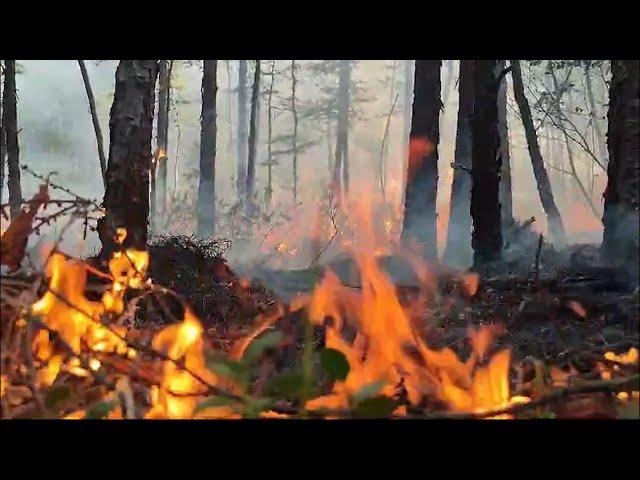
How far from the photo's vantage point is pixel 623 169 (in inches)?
58.8

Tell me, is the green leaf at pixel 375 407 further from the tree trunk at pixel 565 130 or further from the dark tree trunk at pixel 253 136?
the dark tree trunk at pixel 253 136

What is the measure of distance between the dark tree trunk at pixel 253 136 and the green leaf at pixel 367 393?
111 centimetres

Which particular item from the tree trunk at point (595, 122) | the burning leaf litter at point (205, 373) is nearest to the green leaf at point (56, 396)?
the burning leaf litter at point (205, 373)

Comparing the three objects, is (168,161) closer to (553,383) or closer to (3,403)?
(3,403)

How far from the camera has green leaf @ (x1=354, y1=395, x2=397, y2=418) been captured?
3.53 feet

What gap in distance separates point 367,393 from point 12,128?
163cm

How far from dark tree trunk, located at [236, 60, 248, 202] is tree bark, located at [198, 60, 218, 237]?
9 centimetres

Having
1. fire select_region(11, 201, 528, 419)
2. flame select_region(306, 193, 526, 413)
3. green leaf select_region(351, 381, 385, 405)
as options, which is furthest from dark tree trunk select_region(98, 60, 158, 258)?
green leaf select_region(351, 381, 385, 405)

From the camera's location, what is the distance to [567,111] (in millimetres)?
2553

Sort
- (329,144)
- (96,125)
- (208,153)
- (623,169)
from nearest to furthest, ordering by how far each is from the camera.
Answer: (623,169) → (329,144) → (96,125) → (208,153)

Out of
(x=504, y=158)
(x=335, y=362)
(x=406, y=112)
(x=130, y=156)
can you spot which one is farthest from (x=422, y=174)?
(x=335, y=362)

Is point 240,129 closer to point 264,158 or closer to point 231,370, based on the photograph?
point 264,158

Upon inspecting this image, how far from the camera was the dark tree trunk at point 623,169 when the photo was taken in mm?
1438
